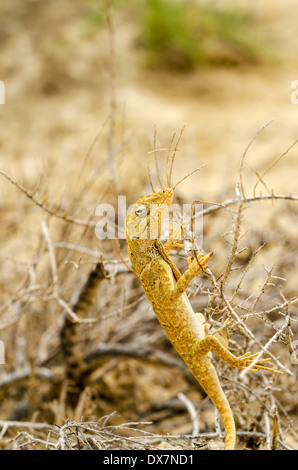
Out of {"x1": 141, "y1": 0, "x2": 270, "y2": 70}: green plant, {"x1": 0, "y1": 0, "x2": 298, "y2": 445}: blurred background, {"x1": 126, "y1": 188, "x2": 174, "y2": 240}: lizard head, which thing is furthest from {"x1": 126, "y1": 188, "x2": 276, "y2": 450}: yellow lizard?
{"x1": 141, "y1": 0, "x2": 270, "y2": 70}: green plant

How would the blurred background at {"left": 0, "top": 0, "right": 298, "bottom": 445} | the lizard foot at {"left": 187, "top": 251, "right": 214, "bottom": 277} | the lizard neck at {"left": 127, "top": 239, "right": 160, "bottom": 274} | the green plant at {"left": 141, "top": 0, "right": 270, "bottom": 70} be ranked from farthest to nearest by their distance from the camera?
1. the green plant at {"left": 141, "top": 0, "right": 270, "bottom": 70}
2. the blurred background at {"left": 0, "top": 0, "right": 298, "bottom": 445}
3. the lizard neck at {"left": 127, "top": 239, "right": 160, "bottom": 274}
4. the lizard foot at {"left": 187, "top": 251, "right": 214, "bottom": 277}

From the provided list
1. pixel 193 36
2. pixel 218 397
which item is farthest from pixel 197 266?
pixel 193 36

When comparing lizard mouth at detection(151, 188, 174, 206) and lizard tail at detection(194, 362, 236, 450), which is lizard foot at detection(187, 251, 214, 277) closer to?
lizard mouth at detection(151, 188, 174, 206)

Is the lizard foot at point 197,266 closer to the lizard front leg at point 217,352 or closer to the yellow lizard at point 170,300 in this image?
the yellow lizard at point 170,300

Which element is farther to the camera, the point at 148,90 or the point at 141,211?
the point at 148,90

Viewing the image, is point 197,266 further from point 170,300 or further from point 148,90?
point 148,90

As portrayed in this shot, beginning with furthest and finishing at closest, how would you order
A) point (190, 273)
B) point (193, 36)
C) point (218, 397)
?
1. point (193, 36)
2. point (218, 397)
3. point (190, 273)

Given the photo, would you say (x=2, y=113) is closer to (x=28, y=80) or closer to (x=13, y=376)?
(x=28, y=80)

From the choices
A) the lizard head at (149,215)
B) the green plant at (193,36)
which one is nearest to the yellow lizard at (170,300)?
the lizard head at (149,215)
